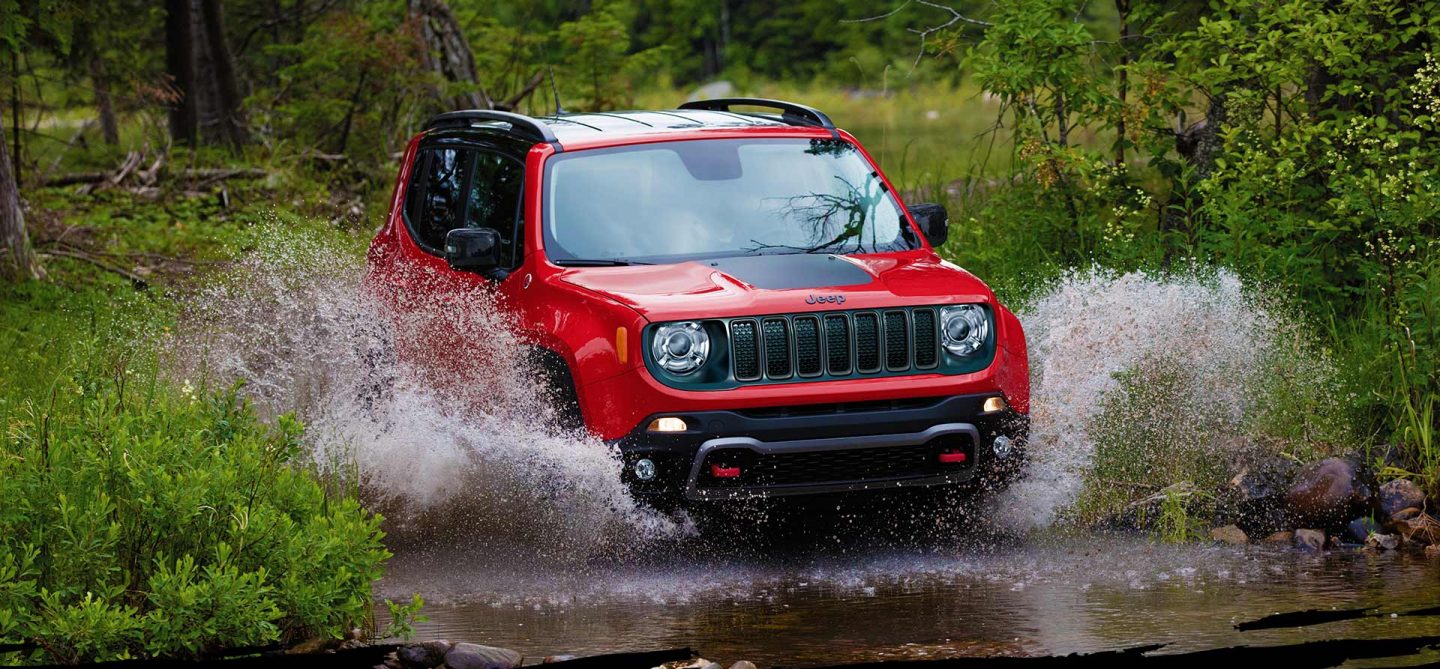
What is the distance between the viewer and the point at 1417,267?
9.34 meters

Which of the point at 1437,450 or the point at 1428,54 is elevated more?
the point at 1428,54

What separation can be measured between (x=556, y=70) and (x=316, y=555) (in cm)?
1780

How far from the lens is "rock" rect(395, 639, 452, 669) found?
6.01 meters

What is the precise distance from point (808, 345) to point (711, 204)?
1.32 meters

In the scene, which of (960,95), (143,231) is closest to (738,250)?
(143,231)

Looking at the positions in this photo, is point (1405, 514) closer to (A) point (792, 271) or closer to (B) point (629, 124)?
(A) point (792, 271)

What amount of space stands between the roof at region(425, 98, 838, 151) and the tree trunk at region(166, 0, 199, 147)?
45.1ft

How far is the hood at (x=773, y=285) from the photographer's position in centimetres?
738

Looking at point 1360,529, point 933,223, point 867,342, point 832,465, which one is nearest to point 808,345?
point 867,342

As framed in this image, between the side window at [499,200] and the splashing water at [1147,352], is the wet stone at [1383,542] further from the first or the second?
the side window at [499,200]

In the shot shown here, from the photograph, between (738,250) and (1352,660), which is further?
(738,250)

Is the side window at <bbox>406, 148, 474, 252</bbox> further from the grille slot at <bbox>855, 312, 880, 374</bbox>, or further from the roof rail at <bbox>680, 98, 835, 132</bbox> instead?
the grille slot at <bbox>855, 312, 880, 374</bbox>

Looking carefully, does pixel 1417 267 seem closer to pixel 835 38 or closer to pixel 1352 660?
pixel 1352 660

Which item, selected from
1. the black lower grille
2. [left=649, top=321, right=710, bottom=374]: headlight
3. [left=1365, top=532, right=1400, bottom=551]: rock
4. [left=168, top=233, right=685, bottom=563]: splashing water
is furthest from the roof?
[left=1365, top=532, right=1400, bottom=551]: rock
